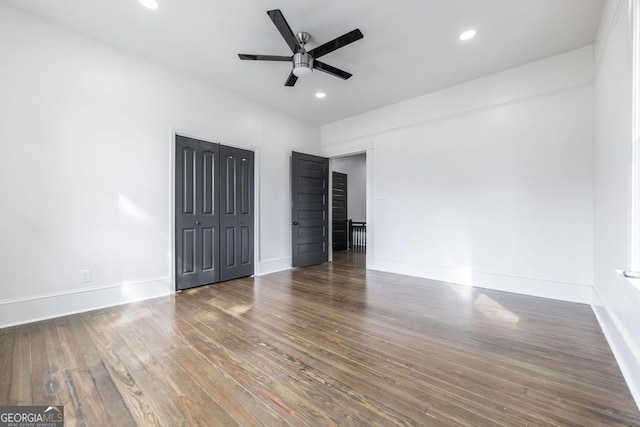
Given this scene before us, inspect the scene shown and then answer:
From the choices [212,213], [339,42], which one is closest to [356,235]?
[212,213]

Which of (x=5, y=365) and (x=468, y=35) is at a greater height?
(x=468, y=35)

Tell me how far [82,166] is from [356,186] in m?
7.18

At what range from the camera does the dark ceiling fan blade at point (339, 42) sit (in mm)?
2402

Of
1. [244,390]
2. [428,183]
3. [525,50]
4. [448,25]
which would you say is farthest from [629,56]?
[244,390]

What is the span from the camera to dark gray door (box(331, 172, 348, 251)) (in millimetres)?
7664

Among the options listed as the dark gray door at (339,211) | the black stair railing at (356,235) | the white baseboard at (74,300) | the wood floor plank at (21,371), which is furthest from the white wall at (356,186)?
the wood floor plank at (21,371)

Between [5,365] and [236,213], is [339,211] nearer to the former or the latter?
[236,213]

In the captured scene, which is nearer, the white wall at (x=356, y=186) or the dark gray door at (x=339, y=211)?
the dark gray door at (x=339, y=211)

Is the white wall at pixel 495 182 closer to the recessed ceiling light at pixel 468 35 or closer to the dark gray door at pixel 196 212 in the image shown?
the recessed ceiling light at pixel 468 35

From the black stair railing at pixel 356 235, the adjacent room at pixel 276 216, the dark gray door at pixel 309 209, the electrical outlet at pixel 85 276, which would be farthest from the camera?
the black stair railing at pixel 356 235

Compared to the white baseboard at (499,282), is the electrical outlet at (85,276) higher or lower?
higher

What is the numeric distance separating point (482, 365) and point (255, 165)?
13.6 ft

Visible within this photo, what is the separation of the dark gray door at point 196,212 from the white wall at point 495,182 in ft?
9.52

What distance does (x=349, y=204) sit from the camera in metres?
8.85
